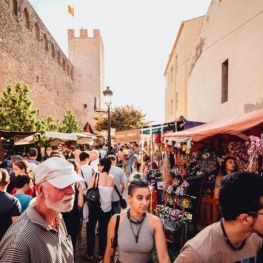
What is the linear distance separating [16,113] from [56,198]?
10.2 metres

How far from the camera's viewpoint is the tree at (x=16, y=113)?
10.8 meters

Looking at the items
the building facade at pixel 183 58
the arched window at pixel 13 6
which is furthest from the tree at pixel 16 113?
the arched window at pixel 13 6

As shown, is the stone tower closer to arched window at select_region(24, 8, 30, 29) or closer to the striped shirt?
arched window at select_region(24, 8, 30, 29)

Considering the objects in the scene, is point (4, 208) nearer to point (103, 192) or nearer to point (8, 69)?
point (103, 192)

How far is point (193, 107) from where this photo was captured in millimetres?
12703

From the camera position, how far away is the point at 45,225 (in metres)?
1.66

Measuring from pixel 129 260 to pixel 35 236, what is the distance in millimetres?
1037

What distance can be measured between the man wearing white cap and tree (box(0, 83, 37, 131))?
9.84 m

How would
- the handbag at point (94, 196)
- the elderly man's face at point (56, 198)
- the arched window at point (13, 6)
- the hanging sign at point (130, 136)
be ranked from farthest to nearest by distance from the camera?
the arched window at point (13, 6), the hanging sign at point (130, 136), the handbag at point (94, 196), the elderly man's face at point (56, 198)

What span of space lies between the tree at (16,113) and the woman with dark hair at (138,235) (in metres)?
9.55

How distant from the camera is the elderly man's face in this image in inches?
70.2

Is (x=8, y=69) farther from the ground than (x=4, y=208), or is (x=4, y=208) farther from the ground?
(x=8, y=69)

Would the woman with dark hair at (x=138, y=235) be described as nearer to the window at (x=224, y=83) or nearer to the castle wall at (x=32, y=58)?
the window at (x=224, y=83)

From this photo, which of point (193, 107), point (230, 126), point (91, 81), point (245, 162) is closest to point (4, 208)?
point (230, 126)
